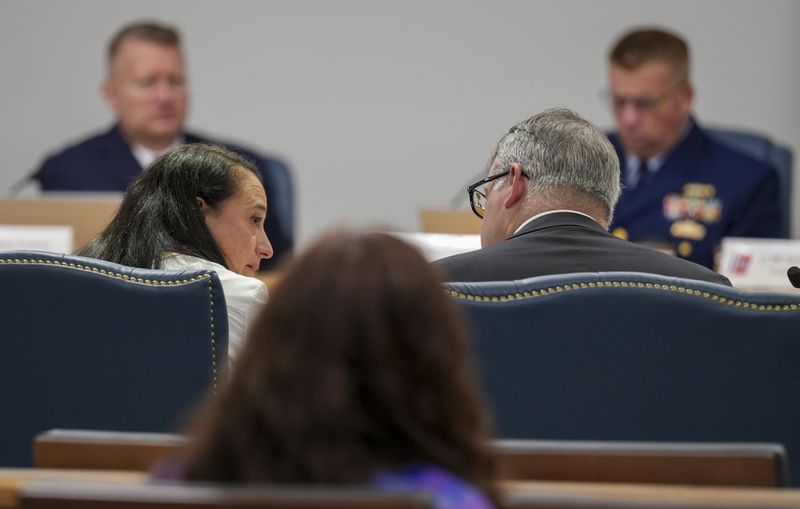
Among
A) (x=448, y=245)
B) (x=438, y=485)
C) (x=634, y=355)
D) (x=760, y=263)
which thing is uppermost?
(x=438, y=485)

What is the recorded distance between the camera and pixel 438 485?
1.00 m

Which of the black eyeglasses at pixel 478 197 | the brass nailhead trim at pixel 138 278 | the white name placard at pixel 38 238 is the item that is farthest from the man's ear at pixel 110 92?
the brass nailhead trim at pixel 138 278

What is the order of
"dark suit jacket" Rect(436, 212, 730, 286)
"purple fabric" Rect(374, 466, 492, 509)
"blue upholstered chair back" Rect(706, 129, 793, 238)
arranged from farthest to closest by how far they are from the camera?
"blue upholstered chair back" Rect(706, 129, 793, 238) → "dark suit jacket" Rect(436, 212, 730, 286) → "purple fabric" Rect(374, 466, 492, 509)

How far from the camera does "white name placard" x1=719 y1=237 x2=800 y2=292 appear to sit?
3525mm

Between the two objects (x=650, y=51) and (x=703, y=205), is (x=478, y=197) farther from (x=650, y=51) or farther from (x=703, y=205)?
(x=650, y=51)

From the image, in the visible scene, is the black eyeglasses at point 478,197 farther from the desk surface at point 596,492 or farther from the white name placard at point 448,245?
the desk surface at point 596,492

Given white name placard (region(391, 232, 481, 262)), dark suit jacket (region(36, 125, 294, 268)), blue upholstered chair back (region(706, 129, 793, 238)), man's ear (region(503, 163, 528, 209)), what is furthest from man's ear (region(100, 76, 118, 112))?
man's ear (region(503, 163, 528, 209))

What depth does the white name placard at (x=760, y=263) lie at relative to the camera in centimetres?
353

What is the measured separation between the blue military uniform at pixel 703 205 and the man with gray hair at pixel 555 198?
1.84m

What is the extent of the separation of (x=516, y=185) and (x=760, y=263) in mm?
1321

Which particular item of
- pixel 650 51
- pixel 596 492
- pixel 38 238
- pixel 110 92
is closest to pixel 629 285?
pixel 596 492

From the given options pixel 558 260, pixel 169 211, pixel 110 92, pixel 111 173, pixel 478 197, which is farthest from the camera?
pixel 110 92

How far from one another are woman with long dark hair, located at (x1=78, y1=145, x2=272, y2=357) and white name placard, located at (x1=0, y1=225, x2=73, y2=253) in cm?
119

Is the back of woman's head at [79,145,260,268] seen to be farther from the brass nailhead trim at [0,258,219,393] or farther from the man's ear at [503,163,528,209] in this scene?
the man's ear at [503,163,528,209]
